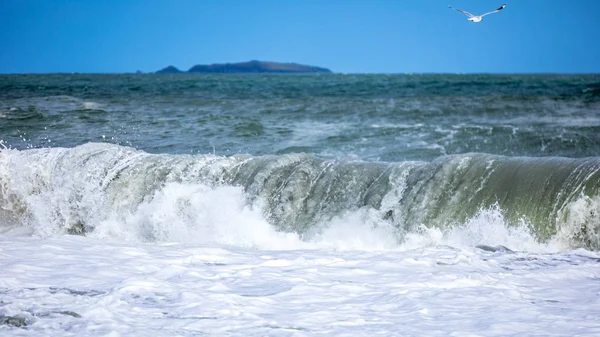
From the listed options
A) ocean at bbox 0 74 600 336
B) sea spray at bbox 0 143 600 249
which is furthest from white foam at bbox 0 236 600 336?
sea spray at bbox 0 143 600 249

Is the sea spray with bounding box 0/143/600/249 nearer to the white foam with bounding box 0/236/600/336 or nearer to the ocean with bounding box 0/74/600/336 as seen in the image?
the ocean with bounding box 0/74/600/336

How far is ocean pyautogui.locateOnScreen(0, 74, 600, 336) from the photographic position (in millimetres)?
4168

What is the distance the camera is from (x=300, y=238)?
7.86m

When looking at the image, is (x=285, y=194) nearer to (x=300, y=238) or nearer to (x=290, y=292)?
(x=300, y=238)

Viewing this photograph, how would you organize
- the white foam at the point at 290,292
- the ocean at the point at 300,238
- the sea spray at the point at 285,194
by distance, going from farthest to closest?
the sea spray at the point at 285,194 → the ocean at the point at 300,238 → the white foam at the point at 290,292

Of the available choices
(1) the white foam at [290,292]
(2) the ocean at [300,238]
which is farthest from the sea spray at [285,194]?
(1) the white foam at [290,292]

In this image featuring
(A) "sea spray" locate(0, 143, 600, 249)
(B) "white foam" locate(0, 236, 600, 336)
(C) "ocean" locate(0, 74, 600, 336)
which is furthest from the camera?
(A) "sea spray" locate(0, 143, 600, 249)

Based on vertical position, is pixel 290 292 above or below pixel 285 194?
below

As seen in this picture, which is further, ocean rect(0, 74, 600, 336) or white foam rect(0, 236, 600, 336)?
ocean rect(0, 74, 600, 336)

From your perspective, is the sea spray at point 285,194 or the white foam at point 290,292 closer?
the white foam at point 290,292

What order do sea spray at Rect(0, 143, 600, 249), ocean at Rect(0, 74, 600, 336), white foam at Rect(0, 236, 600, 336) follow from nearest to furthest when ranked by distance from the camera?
white foam at Rect(0, 236, 600, 336)
ocean at Rect(0, 74, 600, 336)
sea spray at Rect(0, 143, 600, 249)

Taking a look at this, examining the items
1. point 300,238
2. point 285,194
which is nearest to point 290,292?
point 300,238

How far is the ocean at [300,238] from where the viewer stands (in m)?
4.17

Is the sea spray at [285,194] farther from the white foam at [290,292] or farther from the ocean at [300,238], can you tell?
the white foam at [290,292]
